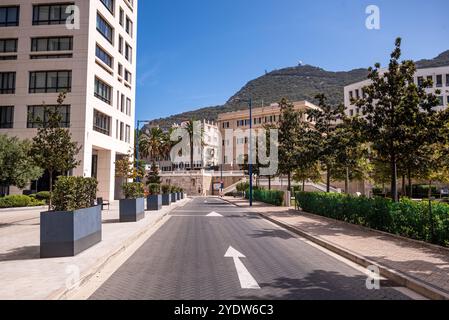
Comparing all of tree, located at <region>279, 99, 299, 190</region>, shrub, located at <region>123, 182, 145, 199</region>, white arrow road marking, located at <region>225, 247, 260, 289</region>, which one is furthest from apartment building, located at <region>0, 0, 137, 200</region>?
white arrow road marking, located at <region>225, 247, 260, 289</region>

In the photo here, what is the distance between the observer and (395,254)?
31.2 ft

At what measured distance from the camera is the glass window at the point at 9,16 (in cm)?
3566

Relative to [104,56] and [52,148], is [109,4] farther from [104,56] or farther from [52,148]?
[52,148]

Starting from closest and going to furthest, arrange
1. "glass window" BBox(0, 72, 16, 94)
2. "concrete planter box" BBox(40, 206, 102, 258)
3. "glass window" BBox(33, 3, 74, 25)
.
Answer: "concrete planter box" BBox(40, 206, 102, 258)
"glass window" BBox(0, 72, 16, 94)
"glass window" BBox(33, 3, 74, 25)

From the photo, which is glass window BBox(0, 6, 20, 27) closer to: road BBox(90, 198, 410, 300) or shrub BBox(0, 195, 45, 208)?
shrub BBox(0, 195, 45, 208)

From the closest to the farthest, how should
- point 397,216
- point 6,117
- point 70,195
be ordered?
point 70,195 → point 397,216 → point 6,117

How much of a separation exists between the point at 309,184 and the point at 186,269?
56.1 m

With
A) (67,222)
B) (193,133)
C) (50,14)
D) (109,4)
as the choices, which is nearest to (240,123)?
(193,133)

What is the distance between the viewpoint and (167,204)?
35156mm

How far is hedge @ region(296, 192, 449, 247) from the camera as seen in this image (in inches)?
416

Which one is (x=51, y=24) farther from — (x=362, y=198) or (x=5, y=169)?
(x=362, y=198)

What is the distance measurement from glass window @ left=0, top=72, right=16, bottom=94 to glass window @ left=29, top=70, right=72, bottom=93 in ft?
6.14

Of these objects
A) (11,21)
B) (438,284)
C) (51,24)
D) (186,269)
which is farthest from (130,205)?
(11,21)

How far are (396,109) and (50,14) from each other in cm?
3414
